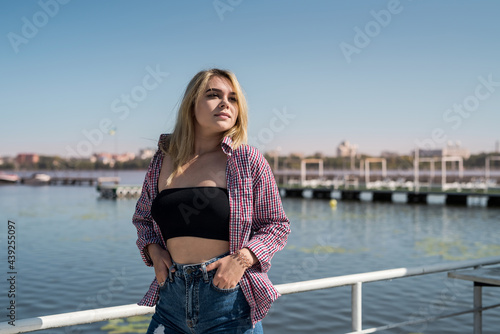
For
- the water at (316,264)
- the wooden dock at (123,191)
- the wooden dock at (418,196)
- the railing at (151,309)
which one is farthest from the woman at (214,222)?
the wooden dock at (123,191)

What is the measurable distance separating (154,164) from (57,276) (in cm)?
1383

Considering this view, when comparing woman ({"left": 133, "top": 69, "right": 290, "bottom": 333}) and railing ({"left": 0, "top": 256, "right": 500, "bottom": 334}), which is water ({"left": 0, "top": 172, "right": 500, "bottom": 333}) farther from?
woman ({"left": 133, "top": 69, "right": 290, "bottom": 333})

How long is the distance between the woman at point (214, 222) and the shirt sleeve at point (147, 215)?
0.02 meters

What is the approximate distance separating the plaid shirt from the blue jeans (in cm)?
4

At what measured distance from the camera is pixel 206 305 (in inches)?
60.5

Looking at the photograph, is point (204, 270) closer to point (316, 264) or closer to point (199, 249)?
point (199, 249)

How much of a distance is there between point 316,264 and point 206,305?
49.3 ft

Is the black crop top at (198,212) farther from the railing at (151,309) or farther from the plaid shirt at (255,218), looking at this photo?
the railing at (151,309)

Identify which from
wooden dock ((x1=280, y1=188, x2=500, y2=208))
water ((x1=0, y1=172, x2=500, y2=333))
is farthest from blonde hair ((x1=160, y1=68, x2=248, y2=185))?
wooden dock ((x1=280, y1=188, x2=500, y2=208))

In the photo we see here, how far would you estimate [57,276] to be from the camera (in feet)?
46.6

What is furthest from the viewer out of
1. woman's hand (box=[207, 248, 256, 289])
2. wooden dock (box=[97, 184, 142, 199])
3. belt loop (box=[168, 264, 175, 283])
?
wooden dock (box=[97, 184, 142, 199])

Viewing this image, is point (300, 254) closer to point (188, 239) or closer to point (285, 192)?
point (188, 239)

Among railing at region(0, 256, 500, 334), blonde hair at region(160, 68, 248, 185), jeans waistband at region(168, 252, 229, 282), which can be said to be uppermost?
blonde hair at region(160, 68, 248, 185)

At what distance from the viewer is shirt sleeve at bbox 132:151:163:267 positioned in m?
1.73
